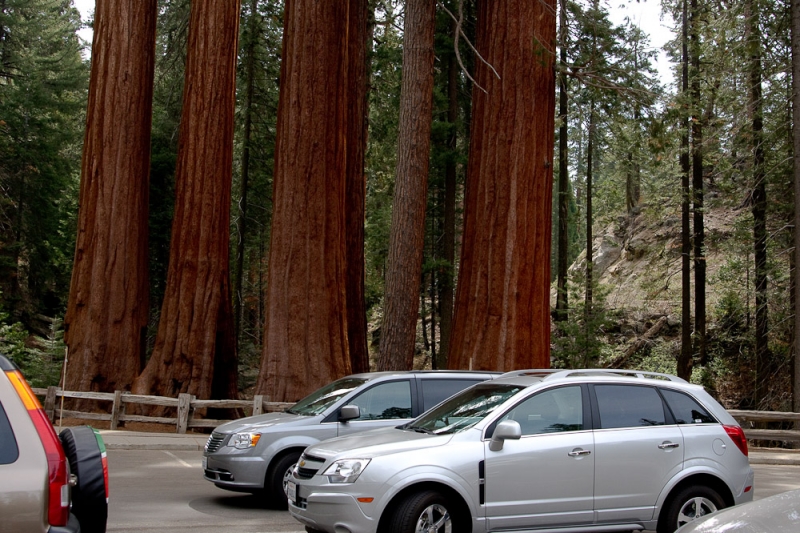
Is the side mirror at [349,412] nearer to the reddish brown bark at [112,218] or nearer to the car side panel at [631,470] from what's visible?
the car side panel at [631,470]

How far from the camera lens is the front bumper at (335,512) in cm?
658

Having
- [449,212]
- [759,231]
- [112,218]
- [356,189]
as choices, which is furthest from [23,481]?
[759,231]

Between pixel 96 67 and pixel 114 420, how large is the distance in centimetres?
864

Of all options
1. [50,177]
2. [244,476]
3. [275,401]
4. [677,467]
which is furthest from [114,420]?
[50,177]

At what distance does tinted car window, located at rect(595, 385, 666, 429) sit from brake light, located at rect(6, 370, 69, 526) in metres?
5.26

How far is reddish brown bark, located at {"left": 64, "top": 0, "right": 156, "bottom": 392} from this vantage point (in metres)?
18.6

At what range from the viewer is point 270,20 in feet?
109

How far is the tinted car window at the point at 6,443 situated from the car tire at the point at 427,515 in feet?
12.2

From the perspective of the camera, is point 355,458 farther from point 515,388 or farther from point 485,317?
point 485,317

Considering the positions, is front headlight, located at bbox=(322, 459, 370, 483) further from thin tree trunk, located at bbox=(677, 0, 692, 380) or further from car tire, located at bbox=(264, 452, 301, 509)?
thin tree trunk, located at bbox=(677, 0, 692, 380)

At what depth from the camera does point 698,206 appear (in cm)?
3052

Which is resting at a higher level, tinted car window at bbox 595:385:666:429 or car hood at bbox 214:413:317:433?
tinted car window at bbox 595:385:666:429

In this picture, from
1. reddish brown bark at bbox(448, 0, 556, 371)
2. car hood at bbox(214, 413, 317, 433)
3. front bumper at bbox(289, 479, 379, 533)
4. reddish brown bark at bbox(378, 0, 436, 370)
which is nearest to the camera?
front bumper at bbox(289, 479, 379, 533)

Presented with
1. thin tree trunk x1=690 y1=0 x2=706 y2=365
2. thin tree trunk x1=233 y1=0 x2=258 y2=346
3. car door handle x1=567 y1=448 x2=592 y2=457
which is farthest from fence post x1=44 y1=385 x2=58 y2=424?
thin tree trunk x1=690 y1=0 x2=706 y2=365
